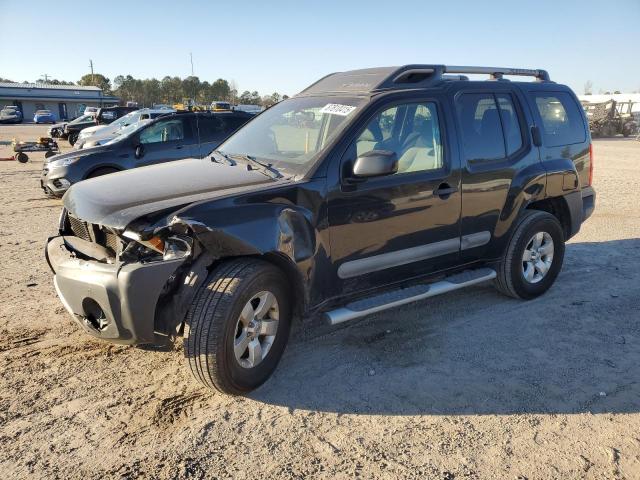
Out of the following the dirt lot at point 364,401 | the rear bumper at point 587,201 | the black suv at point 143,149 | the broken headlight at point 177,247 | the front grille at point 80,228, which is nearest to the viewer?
the dirt lot at point 364,401

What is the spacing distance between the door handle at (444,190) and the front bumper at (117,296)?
2.13 metres

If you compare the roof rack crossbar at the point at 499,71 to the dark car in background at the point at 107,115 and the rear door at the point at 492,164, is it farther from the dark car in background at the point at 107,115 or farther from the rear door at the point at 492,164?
the dark car in background at the point at 107,115

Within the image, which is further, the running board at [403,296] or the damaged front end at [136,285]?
the running board at [403,296]

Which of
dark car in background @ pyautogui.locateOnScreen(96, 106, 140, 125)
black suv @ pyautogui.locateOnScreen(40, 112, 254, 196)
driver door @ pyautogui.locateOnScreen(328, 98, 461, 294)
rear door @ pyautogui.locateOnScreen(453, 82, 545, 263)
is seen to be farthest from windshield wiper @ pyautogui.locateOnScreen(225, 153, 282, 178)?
dark car in background @ pyautogui.locateOnScreen(96, 106, 140, 125)

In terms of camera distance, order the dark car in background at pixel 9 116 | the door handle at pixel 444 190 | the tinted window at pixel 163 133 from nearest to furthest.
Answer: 1. the door handle at pixel 444 190
2. the tinted window at pixel 163 133
3. the dark car in background at pixel 9 116

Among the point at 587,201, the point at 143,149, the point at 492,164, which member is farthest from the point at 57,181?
the point at 587,201

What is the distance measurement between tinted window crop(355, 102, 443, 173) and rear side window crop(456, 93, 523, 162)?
1.02ft

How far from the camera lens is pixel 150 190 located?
3.49 metres

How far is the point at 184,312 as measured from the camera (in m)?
3.14

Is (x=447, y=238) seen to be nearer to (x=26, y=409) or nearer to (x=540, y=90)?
(x=540, y=90)

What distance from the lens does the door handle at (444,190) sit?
416cm

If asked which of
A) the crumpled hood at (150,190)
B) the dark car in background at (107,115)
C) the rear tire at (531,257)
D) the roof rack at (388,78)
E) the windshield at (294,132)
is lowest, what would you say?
the rear tire at (531,257)

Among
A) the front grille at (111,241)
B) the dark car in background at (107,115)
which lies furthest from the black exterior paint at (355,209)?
the dark car in background at (107,115)

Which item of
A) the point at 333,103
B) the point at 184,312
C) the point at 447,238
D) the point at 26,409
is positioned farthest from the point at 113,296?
the point at 447,238
